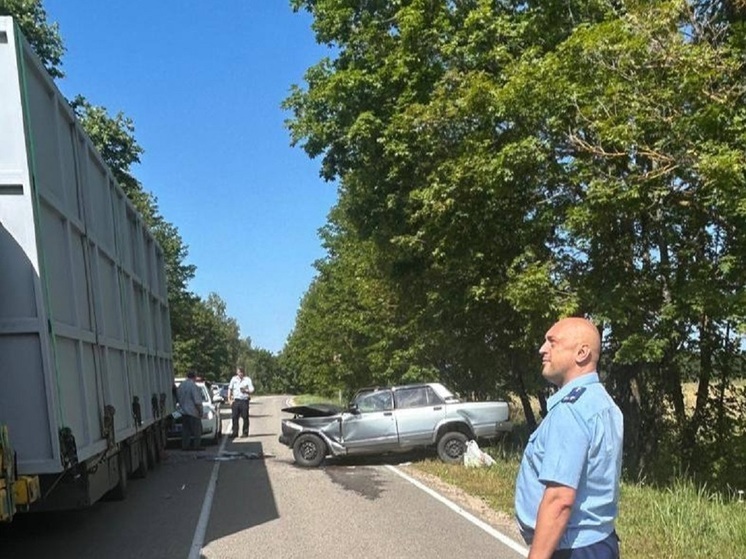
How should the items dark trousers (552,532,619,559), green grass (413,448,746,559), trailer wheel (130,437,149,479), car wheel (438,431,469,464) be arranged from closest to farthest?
dark trousers (552,532,619,559), green grass (413,448,746,559), trailer wheel (130,437,149,479), car wheel (438,431,469,464)

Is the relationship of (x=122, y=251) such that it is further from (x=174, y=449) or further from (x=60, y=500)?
(x=174, y=449)

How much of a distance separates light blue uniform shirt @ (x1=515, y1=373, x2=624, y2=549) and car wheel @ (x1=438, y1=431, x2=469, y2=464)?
12.1m

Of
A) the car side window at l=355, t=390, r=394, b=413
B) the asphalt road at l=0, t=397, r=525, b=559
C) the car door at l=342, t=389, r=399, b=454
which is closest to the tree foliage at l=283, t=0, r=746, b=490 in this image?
the car side window at l=355, t=390, r=394, b=413

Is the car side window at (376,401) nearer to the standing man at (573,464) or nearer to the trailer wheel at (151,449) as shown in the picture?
the trailer wheel at (151,449)

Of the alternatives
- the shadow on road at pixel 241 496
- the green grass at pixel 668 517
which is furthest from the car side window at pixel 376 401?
the green grass at pixel 668 517

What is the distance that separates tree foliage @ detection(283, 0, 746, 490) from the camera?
33.5 feet

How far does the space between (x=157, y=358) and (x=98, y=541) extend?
641 cm

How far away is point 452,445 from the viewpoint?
15.0m

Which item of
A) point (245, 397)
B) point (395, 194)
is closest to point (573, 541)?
point (395, 194)

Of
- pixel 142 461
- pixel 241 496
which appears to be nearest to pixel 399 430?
pixel 241 496

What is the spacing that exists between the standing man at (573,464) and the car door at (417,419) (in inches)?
478

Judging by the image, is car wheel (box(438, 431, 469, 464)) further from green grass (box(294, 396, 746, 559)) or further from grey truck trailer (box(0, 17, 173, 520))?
grey truck trailer (box(0, 17, 173, 520))

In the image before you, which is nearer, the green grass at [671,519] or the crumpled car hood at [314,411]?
the green grass at [671,519]

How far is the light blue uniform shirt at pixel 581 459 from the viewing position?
2.85 m
